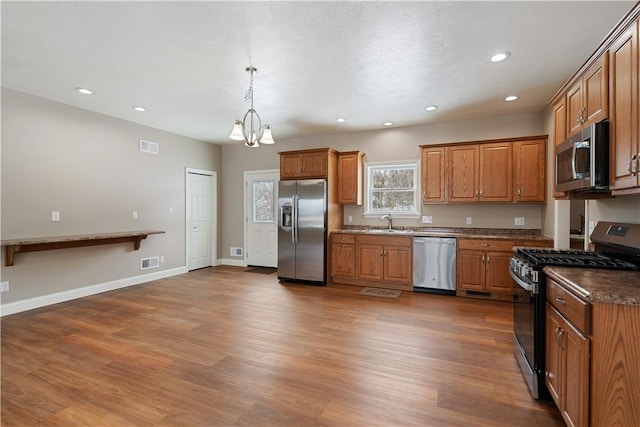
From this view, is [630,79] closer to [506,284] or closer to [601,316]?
[601,316]

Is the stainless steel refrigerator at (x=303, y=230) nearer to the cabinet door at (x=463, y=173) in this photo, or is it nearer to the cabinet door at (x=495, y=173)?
the cabinet door at (x=463, y=173)

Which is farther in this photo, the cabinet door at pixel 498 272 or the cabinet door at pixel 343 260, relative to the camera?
the cabinet door at pixel 343 260

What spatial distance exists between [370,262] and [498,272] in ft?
5.98

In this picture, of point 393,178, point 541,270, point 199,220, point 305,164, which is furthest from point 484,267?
point 199,220

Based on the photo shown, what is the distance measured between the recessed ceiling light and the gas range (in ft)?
5.63

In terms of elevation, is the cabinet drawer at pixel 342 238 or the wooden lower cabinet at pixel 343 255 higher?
the cabinet drawer at pixel 342 238

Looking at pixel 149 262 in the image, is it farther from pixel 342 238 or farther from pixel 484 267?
pixel 484 267

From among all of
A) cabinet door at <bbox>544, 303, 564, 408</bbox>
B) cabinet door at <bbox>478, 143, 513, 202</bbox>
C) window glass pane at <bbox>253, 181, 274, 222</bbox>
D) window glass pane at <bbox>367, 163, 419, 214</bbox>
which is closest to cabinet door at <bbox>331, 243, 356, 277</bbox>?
window glass pane at <bbox>367, 163, 419, 214</bbox>

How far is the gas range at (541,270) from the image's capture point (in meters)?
2.05

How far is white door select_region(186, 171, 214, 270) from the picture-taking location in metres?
6.26

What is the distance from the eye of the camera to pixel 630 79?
1691 mm

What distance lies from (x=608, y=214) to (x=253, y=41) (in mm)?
3363

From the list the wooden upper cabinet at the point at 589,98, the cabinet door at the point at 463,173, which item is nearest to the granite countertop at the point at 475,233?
the cabinet door at the point at 463,173

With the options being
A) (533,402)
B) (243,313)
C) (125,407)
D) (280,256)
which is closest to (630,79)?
(533,402)
